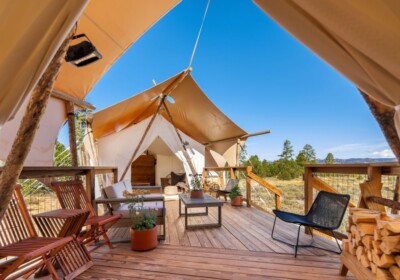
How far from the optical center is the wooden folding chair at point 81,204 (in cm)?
259

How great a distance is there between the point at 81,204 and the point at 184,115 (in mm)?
5533

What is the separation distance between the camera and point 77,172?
10.1ft

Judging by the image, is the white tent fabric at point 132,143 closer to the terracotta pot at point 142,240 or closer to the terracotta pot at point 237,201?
the terracotta pot at point 237,201

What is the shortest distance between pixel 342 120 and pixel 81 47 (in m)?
33.6

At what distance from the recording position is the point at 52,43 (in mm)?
1117

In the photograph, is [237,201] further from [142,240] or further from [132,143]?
[132,143]

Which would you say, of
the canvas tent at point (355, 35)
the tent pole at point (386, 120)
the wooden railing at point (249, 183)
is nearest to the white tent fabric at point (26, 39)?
the canvas tent at point (355, 35)

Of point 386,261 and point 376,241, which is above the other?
point 376,241

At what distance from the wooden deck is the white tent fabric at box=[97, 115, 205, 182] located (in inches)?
154

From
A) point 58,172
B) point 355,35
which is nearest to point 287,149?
point 58,172

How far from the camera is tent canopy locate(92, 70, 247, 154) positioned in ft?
20.1

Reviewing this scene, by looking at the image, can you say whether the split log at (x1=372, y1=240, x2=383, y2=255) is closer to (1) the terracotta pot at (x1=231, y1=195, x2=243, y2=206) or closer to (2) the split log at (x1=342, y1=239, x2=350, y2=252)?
(2) the split log at (x1=342, y1=239, x2=350, y2=252)

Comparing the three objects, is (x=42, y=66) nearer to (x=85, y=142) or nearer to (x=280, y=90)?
(x=85, y=142)

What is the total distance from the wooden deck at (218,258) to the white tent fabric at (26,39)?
1800mm
